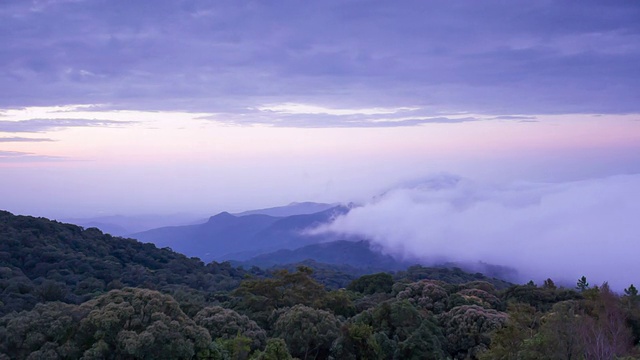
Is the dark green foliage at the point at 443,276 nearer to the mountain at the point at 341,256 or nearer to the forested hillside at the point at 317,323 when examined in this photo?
the forested hillside at the point at 317,323

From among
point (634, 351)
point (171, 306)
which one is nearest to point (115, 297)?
point (171, 306)

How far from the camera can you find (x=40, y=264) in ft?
148

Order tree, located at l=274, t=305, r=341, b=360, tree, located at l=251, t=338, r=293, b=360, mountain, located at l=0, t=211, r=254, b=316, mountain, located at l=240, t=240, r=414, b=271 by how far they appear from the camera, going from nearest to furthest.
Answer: tree, located at l=251, t=338, r=293, b=360 → tree, located at l=274, t=305, r=341, b=360 → mountain, located at l=0, t=211, r=254, b=316 → mountain, located at l=240, t=240, r=414, b=271

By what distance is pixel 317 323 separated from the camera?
76.0 feet

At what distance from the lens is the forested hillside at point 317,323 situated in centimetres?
1636

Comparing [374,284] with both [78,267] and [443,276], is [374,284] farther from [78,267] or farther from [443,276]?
[443,276]

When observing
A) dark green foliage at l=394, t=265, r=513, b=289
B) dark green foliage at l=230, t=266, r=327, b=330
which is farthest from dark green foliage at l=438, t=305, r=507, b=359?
dark green foliage at l=394, t=265, r=513, b=289

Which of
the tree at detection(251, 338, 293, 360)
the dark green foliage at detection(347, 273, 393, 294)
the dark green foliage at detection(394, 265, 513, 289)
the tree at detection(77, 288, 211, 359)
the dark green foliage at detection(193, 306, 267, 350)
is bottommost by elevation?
the dark green foliage at detection(394, 265, 513, 289)

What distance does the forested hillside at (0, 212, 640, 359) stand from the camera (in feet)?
53.7

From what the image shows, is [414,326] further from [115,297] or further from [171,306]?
[115,297]

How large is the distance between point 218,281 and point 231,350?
33612mm

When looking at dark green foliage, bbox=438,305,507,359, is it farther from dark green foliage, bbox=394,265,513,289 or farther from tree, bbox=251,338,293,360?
dark green foliage, bbox=394,265,513,289

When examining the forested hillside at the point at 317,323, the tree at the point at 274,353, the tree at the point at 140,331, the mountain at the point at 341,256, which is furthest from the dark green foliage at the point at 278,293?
the mountain at the point at 341,256

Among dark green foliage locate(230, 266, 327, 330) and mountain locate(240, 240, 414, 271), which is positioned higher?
dark green foliage locate(230, 266, 327, 330)
